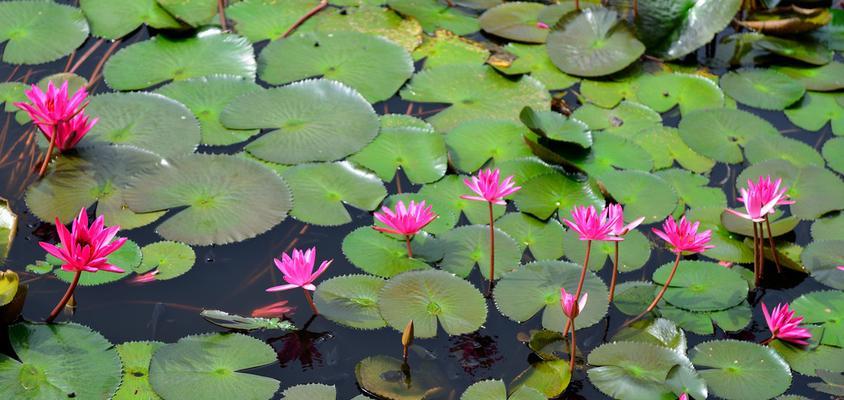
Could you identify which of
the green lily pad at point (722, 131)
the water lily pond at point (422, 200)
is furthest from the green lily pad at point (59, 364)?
the green lily pad at point (722, 131)

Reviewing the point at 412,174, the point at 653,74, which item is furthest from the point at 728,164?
the point at 412,174

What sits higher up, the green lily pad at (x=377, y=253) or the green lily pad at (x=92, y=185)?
the green lily pad at (x=92, y=185)

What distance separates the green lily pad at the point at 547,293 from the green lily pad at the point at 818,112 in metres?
1.67

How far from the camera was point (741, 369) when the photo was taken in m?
3.22

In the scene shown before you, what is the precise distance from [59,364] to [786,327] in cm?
242

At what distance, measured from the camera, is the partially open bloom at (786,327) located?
3.31 metres

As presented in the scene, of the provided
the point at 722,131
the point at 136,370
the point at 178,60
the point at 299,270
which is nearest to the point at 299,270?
the point at 299,270

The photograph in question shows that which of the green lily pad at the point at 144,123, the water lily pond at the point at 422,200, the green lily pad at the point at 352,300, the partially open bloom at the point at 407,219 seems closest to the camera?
the water lily pond at the point at 422,200

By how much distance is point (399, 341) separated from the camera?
3227 mm

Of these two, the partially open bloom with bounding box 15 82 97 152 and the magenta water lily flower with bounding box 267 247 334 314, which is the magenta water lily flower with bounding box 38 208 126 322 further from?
the partially open bloom with bounding box 15 82 97 152

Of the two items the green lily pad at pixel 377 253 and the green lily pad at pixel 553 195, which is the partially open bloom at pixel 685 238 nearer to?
the green lily pad at pixel 553 195

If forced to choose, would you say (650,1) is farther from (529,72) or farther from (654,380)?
(654,380)

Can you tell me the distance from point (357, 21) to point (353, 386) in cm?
246

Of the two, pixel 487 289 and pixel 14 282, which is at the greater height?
pixel 14 282
